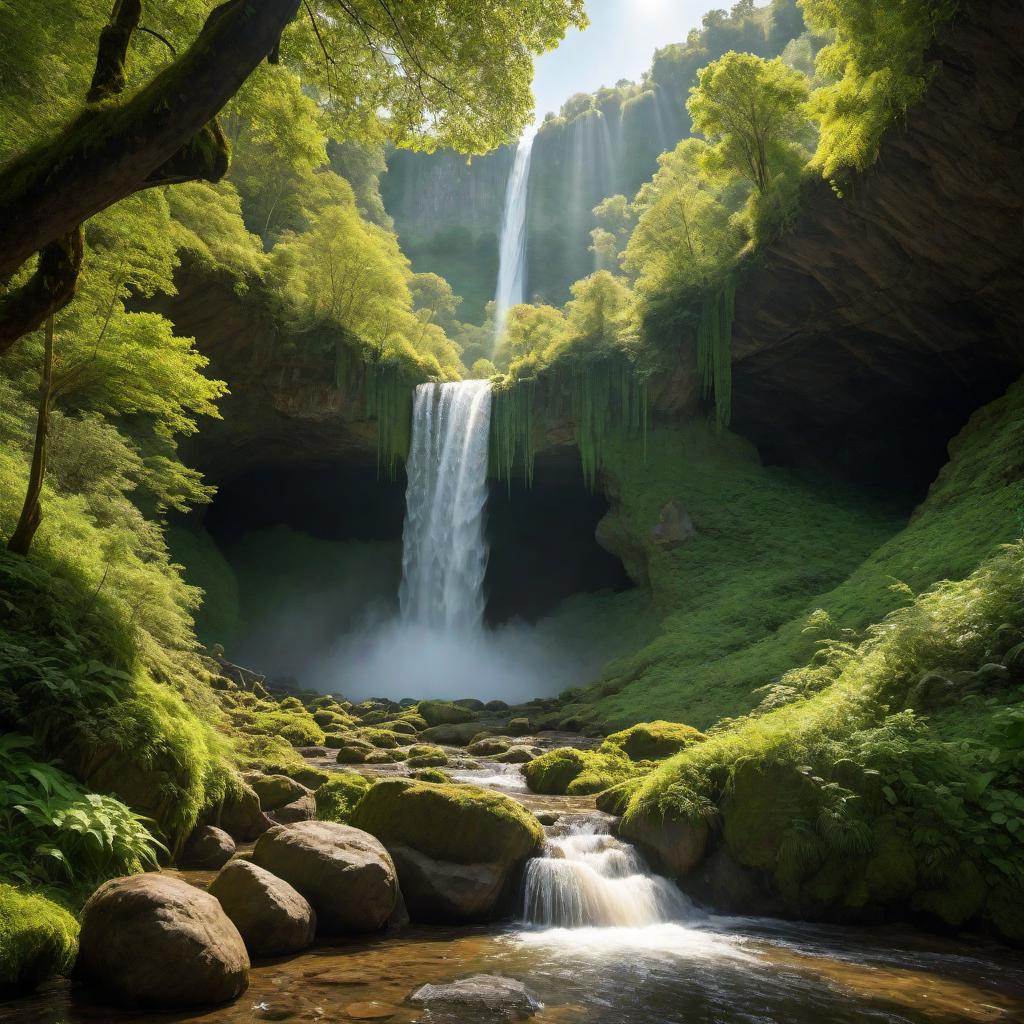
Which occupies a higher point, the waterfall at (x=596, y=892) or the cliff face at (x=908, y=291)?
the cliff face at (x=908, y=291)

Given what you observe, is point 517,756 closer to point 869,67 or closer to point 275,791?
point 275,791

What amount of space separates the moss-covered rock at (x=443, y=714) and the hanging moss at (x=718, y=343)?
11897mm

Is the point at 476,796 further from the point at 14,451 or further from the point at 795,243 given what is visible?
the point at 795,243

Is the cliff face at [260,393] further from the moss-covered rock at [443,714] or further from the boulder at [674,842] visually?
the boulder at [674,842]

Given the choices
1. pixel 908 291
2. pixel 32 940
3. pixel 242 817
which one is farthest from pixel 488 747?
pixel 908 291

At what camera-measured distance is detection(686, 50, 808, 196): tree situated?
19375 mm

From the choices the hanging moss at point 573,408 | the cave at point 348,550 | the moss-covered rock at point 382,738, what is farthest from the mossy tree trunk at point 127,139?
the cave at point 348,550

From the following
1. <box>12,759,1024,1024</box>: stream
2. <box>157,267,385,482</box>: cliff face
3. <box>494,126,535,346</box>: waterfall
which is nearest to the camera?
<box>12,759,1024,1024</box>: stream

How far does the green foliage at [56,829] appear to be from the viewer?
458 centimetres

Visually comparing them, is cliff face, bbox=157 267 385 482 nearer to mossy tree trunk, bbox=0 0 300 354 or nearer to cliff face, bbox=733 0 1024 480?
cliff face, bbox=733 0 1024 480

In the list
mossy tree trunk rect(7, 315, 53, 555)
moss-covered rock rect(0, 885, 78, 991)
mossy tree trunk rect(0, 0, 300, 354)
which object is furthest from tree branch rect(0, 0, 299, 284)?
moss-covered rock rect(0, 885, 78, 991)

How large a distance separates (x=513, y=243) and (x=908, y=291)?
48082 millimetres

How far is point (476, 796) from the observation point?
6867 mm

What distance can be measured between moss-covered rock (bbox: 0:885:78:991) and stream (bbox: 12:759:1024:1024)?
4.5 inches
